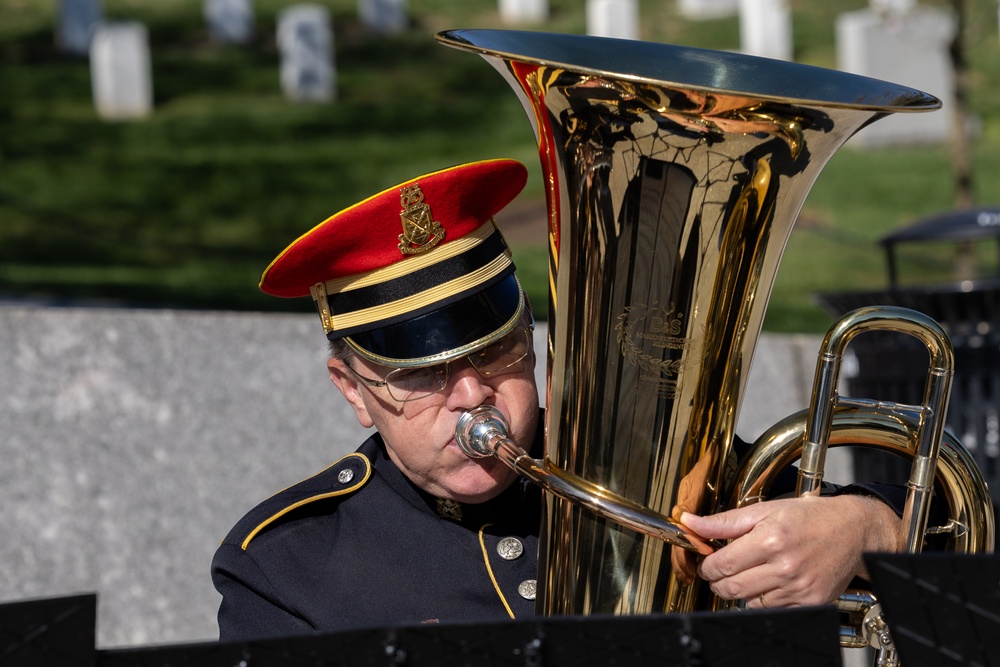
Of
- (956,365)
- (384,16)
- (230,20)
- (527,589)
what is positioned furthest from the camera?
(384,16)

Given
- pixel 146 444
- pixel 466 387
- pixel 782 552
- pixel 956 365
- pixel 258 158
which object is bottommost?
pixel 258 158

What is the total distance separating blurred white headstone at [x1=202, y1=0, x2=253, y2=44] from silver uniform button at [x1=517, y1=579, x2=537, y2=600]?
42.7ft

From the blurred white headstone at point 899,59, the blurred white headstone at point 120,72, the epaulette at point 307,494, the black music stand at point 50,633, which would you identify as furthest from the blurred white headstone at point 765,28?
the black music stand at point 50,633

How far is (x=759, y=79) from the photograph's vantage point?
1.81 meters

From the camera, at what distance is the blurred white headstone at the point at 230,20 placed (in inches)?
567

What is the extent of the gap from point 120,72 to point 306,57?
5.95 feet

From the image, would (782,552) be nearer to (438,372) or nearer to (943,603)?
(943,603)

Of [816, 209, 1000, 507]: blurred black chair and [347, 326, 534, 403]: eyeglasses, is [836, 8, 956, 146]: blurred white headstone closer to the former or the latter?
[816, 209, 1000, 507]: blurred black chair

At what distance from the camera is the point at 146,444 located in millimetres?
4039

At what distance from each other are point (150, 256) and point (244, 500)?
530cm

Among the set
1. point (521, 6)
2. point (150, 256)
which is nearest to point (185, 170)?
point (150, 256)

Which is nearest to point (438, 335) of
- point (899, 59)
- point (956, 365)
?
point (956, 365)

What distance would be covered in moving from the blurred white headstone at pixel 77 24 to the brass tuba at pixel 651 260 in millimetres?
12692

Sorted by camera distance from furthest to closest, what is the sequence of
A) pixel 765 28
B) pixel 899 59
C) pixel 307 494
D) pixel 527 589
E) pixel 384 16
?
pixel 384 16 → pixel 765 28 → pixel 899 59 → pixel 307 494 → pixel 527 589
